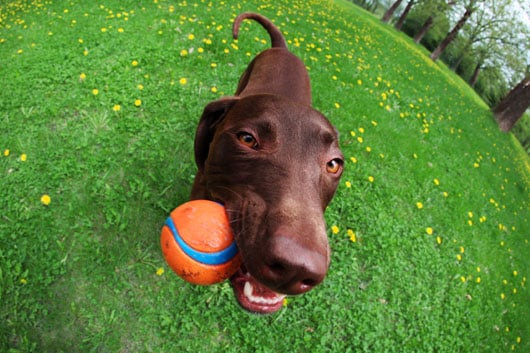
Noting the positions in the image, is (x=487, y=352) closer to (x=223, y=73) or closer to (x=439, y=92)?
(x=223, y=73)

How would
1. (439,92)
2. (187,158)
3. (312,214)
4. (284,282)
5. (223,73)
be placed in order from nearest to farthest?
(284,282) < (312,214) < (187,158) < (223,73) < (439,92)

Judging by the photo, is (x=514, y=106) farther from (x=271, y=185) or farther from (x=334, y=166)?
(x=271, y=185)

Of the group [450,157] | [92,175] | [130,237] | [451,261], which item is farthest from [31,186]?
[450,157]

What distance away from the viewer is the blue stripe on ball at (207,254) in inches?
68.5

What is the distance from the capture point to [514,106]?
13453 mm

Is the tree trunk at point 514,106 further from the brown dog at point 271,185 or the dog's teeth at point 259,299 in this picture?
the dog's teeth at point 259,299

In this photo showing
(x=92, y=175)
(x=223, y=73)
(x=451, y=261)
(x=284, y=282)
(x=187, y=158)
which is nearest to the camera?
(x=284, y=282)

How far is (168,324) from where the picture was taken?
3.13 meters

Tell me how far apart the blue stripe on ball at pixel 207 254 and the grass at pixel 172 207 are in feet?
5.50

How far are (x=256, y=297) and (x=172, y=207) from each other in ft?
6.88

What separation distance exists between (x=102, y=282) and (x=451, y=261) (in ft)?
14.9

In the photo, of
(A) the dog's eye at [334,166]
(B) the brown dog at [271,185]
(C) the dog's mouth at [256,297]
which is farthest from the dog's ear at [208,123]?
(C) the dog's mouth at [256,297]

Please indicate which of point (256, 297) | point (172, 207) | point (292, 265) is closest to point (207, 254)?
point (256, 297)

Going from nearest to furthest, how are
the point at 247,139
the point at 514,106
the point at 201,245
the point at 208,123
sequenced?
the point at 201,245
the point at 247,139
the point at 208,123
the point at 514,106
